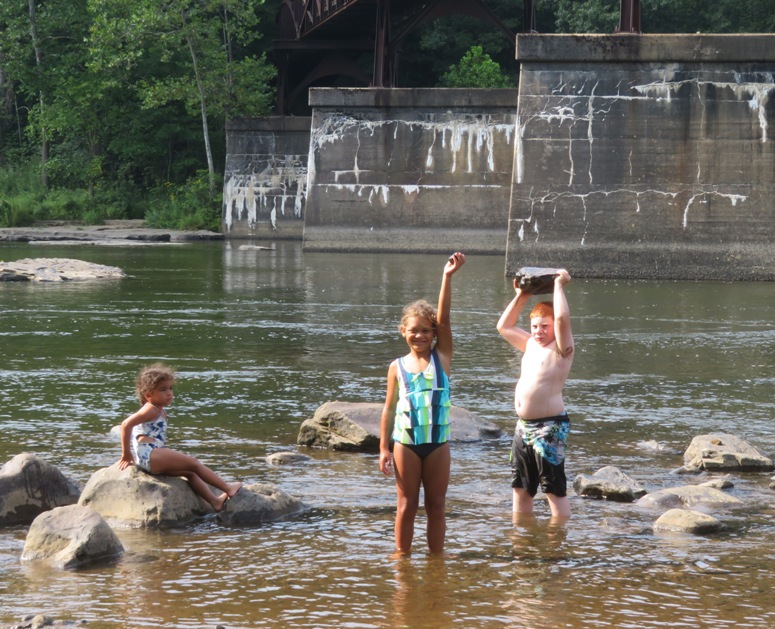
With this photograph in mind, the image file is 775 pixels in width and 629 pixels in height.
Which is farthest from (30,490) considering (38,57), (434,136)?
(38,57)

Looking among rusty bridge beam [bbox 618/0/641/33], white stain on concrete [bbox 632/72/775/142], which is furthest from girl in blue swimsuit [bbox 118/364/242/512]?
rusty bridge beam [bbox 618/0/641/33]

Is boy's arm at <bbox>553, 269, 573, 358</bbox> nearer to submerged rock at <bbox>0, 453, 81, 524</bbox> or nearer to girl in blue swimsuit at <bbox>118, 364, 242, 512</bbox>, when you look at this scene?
girl in blue swimsuit at <bbox>118, 364, 242, 512</bbox>

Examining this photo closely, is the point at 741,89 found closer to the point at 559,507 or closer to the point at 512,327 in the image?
the point at 512,327

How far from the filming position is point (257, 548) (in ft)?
20.7

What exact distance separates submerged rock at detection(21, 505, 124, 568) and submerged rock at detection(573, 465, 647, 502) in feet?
8.48

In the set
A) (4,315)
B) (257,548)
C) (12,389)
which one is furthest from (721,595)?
(4,315)

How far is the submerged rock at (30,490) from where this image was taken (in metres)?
6.78

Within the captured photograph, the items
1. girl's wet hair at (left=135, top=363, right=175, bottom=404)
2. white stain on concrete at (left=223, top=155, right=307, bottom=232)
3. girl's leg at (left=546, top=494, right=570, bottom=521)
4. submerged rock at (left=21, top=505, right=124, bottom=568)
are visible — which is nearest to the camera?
submerged rock at (left=21, top=505, right=124, bottom=568)

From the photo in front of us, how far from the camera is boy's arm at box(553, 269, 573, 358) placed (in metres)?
6.40

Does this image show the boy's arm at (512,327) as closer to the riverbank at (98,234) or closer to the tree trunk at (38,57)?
the riverbank at (98,234)

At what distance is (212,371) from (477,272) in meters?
15.1

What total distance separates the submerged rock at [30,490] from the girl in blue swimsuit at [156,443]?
358 millimetres

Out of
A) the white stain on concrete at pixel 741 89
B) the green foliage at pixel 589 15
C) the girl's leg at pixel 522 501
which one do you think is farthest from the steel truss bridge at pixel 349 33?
the girl's leg at pixel 522 501

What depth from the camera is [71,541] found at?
235 inches
